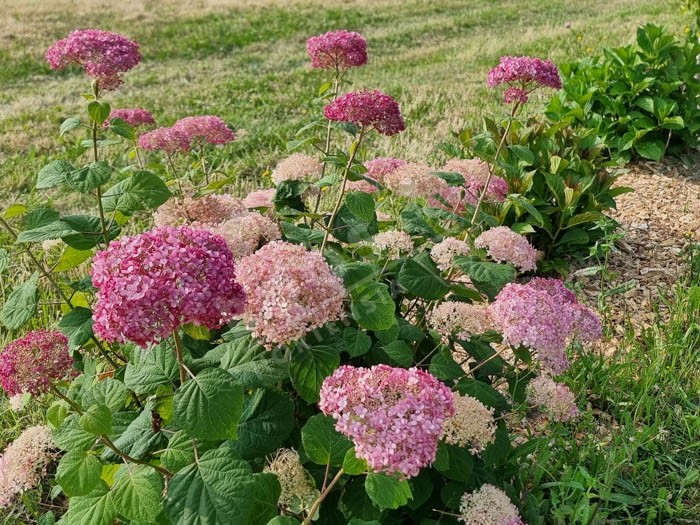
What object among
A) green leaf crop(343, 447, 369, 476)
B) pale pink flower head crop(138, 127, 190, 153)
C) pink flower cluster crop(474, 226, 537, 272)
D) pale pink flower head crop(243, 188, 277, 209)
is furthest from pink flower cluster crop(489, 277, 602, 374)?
pale pink flower head crop(138, 127, 190, 153)

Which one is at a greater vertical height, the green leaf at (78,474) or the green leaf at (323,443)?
the green leaf at (323,443)

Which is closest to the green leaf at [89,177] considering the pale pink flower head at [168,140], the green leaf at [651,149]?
the pale pink flower head at [168,140]

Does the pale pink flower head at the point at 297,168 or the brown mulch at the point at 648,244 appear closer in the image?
the pale pink flower head at the point at 297,168

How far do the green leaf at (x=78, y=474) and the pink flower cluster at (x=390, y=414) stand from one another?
2.12ft

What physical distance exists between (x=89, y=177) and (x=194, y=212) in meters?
0.40

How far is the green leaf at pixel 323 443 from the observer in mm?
1524

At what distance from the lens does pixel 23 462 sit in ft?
6.20

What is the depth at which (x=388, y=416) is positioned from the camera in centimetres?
128

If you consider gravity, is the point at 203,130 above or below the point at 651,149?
above

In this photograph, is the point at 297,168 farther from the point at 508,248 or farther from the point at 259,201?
the point at 508,248

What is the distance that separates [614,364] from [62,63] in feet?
8.99

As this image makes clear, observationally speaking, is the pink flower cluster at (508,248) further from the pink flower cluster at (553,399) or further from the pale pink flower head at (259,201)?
the pale pink flower head at (259,201)

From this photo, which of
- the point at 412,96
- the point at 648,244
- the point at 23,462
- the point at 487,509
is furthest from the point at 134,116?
the point at 412,96

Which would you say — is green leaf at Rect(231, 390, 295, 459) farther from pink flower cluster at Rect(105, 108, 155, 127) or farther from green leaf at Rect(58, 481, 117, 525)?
pink flower cluster at Rect(105, 108, 155, 127)
